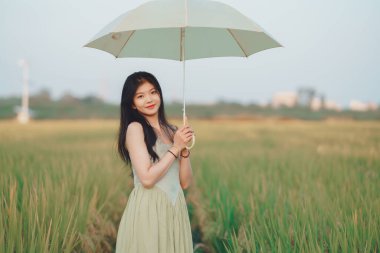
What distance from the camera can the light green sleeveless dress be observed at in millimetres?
2262

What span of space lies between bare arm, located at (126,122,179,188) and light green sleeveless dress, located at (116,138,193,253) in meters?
0.10

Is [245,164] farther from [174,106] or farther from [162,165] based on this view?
[174,106]

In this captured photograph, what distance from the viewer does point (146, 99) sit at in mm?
2324

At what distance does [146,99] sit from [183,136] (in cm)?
33

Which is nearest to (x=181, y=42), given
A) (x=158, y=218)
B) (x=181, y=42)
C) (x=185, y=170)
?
(x=181, y=42)

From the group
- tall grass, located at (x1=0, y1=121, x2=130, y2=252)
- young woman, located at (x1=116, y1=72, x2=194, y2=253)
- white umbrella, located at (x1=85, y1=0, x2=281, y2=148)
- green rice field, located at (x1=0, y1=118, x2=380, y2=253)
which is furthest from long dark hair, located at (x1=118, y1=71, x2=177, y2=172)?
tall grass, located at (x1=0, y1=121, x2=130, y2=252)

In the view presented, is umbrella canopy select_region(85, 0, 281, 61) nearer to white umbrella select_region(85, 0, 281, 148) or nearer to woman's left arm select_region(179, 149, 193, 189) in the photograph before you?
white umbrella select_region(85, 0, 281, 148)

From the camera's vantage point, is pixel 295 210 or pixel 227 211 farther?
pixel 227 211

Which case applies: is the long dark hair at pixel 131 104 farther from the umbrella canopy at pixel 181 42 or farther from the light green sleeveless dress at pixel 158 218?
the umbrella canopy at pixel 181 42

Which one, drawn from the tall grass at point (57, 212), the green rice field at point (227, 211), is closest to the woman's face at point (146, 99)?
the green rice field at point (227, 211)

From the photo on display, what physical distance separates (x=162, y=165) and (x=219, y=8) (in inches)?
34.9

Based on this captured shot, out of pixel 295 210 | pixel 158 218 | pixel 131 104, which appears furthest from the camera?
pixel 295 210

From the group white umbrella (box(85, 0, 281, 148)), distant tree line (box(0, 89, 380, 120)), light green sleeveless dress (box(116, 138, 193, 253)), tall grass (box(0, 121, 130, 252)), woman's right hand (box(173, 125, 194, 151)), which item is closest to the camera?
woman's right hand (box(173, 125, 194, 151))

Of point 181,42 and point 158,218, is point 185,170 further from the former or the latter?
point 181,42
